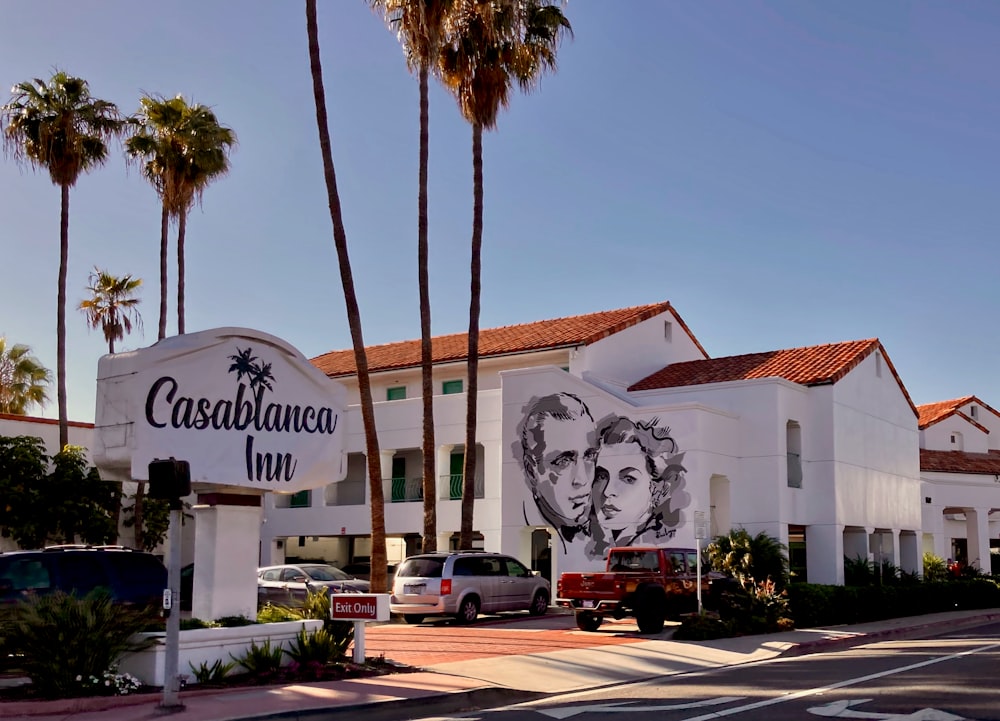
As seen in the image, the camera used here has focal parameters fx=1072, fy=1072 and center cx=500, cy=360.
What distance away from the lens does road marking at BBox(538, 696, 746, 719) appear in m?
11.9

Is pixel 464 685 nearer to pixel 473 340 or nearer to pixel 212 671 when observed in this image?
pixel 212 671

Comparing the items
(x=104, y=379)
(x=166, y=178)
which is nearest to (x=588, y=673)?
(x=104, y=379)

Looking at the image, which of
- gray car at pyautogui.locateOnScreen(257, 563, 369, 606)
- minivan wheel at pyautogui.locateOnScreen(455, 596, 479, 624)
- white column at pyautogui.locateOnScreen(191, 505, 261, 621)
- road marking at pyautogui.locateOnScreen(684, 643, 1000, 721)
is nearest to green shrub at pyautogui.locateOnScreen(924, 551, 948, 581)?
minivan wheel at pyautogui.locateOnScreen(455, 596, 479, 624)

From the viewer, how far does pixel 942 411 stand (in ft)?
159

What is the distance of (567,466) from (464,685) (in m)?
16.7

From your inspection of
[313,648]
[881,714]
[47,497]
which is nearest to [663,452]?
[313,648]

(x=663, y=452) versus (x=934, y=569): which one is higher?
(x=663, y=452)

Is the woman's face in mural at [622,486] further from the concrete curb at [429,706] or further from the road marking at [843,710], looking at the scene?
the road marking at [843,710]

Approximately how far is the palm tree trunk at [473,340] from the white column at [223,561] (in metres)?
13.4

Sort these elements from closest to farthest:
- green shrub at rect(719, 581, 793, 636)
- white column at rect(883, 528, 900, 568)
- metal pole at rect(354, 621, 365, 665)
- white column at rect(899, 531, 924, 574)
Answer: metal pole at rect(354, 621, 365, 665)
green shrub at rect(719, 581, 793, 636)
white column at rect(883, 528, 900, 568)
white column at rect(899, 531, 924, 574)

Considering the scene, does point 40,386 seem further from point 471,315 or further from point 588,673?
point 588,673

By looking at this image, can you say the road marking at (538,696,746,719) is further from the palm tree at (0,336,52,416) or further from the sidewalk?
the palm tree at (0,336,52,416)

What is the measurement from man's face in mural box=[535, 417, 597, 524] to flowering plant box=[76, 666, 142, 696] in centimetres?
1828

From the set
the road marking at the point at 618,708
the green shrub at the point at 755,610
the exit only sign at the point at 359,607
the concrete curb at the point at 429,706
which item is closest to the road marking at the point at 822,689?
the road marking at the point at 618,708
